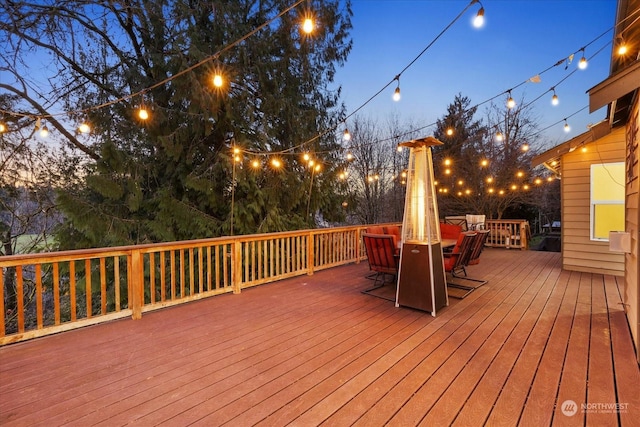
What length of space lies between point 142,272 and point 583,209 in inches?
302

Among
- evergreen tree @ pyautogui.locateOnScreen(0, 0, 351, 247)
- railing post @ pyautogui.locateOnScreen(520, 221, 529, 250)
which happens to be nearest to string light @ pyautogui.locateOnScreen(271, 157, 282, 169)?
evergreen tree @ pyautogui.locateOnScreen(0, 0, 351, 247)

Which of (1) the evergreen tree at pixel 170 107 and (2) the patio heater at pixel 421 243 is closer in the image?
(2) the patio heater at pixel 421 243

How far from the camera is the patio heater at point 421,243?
353cm

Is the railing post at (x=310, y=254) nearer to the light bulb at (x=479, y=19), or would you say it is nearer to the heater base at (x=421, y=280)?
the heater base at (x=421, y=280)

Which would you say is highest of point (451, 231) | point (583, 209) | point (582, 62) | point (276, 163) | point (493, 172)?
point (582, 62)

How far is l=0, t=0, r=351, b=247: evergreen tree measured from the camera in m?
5.84

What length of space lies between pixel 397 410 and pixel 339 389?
41cm

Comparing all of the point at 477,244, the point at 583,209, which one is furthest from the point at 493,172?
the point at 477,244

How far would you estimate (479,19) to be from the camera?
111 inches

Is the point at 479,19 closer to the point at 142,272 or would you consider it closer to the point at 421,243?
the point at 421,243

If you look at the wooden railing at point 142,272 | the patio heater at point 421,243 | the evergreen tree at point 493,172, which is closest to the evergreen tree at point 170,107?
the wooden railing at point 142,272

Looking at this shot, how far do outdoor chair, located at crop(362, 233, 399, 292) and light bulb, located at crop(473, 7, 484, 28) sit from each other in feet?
8.42

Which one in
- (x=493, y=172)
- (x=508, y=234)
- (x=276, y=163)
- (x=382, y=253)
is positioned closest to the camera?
(x=382, y=253)

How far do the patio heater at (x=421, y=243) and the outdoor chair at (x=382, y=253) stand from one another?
18.2 inches
